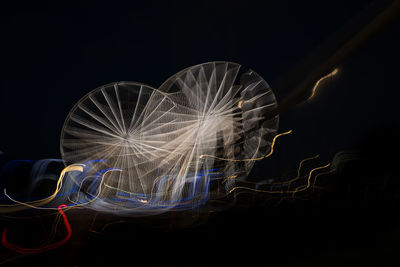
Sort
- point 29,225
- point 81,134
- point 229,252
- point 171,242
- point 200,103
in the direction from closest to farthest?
1. point 229,252
2. point 171,242
3. point 29,225
4. point 81,134
5. point 200,103

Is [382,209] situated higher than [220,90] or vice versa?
[220,90]

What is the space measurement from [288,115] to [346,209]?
3.13m

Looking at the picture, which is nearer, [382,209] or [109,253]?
[109,253]

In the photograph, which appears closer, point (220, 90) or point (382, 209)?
point (382, 209)

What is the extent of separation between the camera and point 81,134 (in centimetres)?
507

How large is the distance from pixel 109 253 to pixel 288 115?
14.8 ft

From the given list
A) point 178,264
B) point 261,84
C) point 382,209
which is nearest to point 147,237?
point 178,264

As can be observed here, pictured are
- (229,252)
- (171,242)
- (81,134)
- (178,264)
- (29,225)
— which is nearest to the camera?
(178,264)

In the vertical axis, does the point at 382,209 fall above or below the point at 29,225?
above

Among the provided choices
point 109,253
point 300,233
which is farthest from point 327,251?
point 109,253

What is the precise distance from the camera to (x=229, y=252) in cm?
168

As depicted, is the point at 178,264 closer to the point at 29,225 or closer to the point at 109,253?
the point at 109,253

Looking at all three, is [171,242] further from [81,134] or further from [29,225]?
[81,134]

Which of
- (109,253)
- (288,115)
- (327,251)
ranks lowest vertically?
(109,253)
